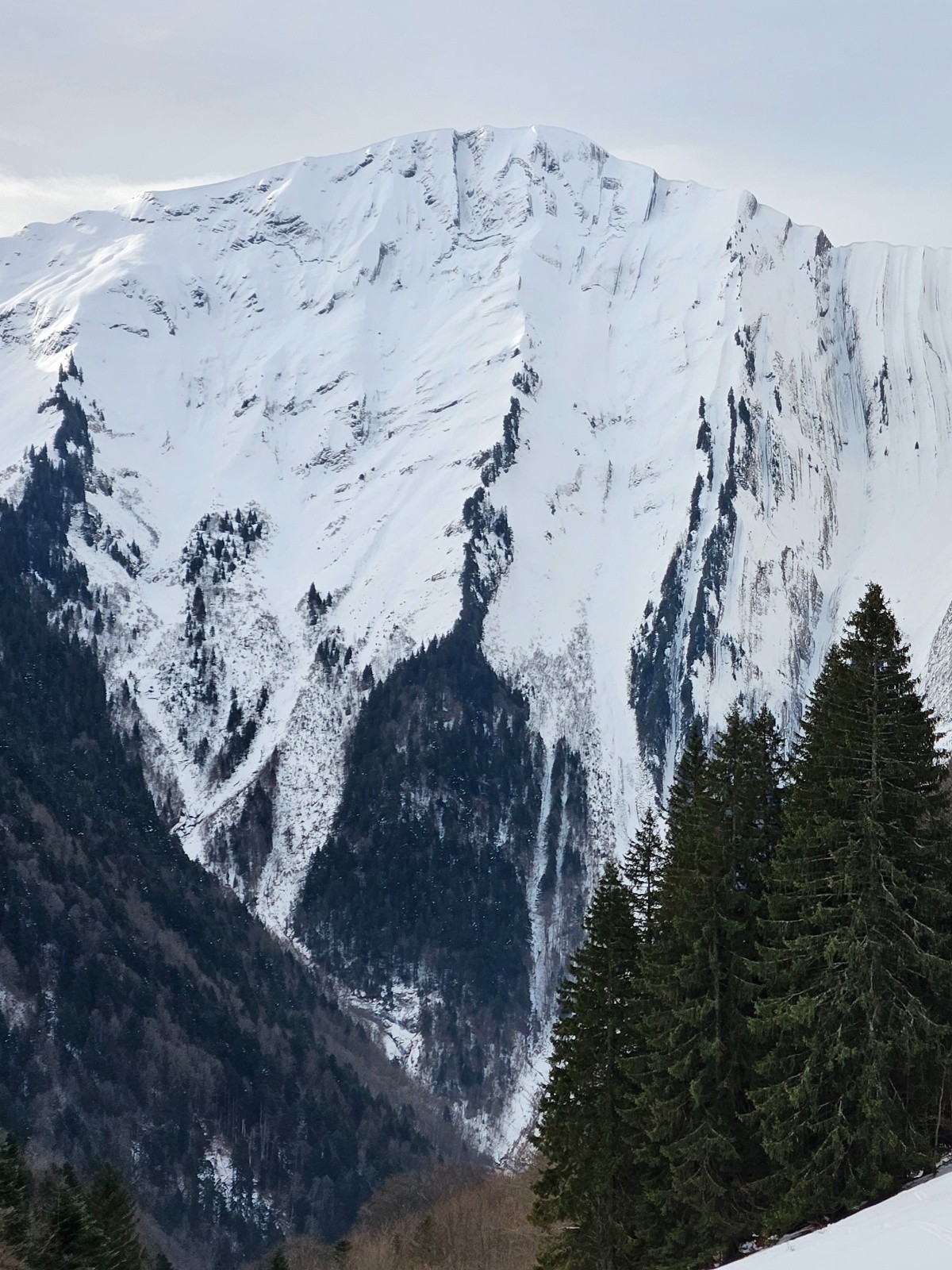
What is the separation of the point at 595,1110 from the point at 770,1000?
365 inches

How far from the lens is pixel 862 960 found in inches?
1142

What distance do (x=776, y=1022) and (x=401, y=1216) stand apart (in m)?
85.1

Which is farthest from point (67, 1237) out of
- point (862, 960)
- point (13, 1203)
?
point (862, 960)

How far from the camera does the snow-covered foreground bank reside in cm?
2020

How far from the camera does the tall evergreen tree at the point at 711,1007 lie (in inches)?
1278

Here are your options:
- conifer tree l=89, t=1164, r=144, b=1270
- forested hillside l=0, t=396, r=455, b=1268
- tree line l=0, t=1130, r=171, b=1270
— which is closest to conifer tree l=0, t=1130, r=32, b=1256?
tree line l=0, t=1130, r=171, b=1270

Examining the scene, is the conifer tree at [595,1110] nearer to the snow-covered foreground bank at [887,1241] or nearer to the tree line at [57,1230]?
the snow-covered foreground bank at [887,1241]

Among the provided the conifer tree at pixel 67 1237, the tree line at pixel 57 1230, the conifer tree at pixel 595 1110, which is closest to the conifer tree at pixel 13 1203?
the tree line at pixel 57 1230

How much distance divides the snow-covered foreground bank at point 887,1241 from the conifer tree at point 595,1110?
36.0 feet

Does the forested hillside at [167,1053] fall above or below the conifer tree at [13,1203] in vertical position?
above

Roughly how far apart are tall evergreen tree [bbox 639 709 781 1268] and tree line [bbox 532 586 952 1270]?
0.21 ft

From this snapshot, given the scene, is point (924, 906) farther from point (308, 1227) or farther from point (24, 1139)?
point (308, 1227)

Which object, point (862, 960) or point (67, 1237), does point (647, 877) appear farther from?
point (67, 1237)

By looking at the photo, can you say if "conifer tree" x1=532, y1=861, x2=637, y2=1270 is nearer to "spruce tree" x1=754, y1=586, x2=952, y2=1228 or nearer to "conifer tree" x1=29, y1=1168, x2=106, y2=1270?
"spruce tree" x1=754, y1=586, x2=952, y2=1228
